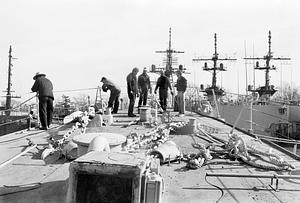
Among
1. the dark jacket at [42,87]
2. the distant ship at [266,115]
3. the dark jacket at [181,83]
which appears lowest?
the distant ship at [266,115]

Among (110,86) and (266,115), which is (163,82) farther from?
(266,115)

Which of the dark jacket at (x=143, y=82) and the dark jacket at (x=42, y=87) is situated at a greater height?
the dark jacket at (x=143, y=82)

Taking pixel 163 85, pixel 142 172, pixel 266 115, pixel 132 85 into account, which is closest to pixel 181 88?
pixel 163 85

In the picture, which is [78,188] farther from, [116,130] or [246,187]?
[116,130]

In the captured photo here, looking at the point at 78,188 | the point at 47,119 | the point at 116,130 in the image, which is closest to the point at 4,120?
the point at 47,119

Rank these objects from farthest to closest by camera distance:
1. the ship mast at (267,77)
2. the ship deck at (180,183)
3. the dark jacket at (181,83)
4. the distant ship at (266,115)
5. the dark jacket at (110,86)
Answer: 1. the ship mast at (267,77)
2. the distant ship at (266,115)
3. the dark jacket at (181,83)
4. the dark jacket at (110,86)
5. the ship deck at (180,183)

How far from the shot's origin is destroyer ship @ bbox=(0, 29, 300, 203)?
2467mm

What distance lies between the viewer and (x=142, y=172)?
240 cm

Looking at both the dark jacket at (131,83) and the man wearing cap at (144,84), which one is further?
the man wearing cap at (144,84)

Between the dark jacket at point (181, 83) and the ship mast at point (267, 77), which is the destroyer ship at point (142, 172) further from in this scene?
the ship mast at point (267, 77)

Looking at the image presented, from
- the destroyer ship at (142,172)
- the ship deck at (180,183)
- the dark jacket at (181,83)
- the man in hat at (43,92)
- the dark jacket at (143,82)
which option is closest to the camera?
the destroyer ship at (142,172)

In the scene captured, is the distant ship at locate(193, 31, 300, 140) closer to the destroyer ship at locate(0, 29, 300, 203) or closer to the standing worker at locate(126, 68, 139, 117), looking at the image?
the standing worker at locate(126, 68, 139, 117)

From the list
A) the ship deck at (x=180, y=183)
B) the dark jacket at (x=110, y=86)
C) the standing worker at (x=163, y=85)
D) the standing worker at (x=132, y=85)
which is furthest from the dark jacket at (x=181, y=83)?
the ship deck at (x=180, y=183)

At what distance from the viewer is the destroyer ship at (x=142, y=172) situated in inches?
97.1
